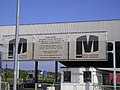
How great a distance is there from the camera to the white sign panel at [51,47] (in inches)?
1283

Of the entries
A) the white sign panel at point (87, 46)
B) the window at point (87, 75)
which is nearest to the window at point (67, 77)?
the window at point (87, 75)

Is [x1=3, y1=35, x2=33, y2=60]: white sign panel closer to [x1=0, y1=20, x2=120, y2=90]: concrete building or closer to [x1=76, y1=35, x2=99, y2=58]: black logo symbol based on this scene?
[x1=0, y1=20, x2=120, y2=90]: concrete building

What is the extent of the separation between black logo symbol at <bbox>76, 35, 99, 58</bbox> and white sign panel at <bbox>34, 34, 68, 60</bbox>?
4.73ft

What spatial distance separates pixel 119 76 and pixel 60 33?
49.6m

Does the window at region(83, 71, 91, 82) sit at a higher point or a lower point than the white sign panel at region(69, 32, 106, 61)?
lower

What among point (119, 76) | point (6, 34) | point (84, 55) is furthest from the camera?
point (119, 76)

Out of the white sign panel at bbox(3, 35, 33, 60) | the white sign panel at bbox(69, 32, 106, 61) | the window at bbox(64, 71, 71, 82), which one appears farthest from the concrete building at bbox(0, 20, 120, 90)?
the white sign panel at bbox(3, 35, 33, 60)

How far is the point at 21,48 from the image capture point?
35031 mm

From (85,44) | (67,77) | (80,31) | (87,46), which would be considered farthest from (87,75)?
(80,31)

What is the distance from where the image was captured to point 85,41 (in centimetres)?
3275

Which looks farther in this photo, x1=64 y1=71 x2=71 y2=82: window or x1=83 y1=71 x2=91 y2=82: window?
x1=64 y1=71 x2=71 y2=82: window

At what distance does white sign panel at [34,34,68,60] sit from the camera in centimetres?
3259

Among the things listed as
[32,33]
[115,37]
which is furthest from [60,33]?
[115,37]

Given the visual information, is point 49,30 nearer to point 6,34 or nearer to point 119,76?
point 6,34
